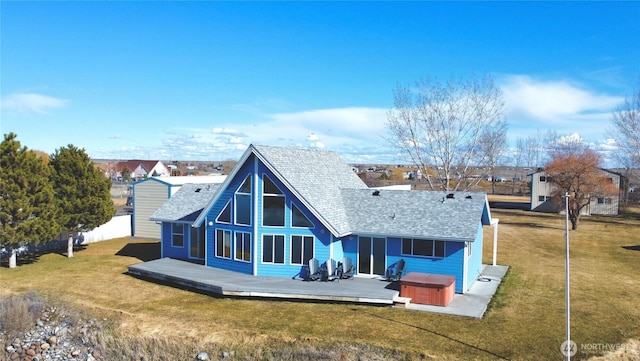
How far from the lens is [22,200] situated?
2216 cm

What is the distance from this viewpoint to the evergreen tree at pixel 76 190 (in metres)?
25.0

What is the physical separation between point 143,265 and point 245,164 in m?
7.13

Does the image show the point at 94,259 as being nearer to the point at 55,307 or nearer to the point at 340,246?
the point at 55,307

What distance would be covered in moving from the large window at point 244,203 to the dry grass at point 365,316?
3.79m

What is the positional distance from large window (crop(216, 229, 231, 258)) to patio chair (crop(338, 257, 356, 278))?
5.22 meters

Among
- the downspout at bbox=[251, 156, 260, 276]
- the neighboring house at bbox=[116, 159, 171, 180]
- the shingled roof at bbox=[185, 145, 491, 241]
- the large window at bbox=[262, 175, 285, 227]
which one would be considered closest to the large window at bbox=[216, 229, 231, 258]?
the shingled roof at bbox=[185, 145, 491, 241]

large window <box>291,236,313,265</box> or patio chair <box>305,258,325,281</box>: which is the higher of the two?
large window <box>291,236,313,265</box>

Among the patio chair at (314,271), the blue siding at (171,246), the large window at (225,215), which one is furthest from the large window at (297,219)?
the blue siding at (171,246)

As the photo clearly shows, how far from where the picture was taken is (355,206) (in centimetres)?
2262

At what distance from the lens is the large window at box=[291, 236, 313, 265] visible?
66.9 ft

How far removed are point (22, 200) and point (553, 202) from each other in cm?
4725

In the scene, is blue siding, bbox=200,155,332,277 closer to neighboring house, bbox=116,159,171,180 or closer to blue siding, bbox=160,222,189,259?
blue siding, bbox=160,222,189,259

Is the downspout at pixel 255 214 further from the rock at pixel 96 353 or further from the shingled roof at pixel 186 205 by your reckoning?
the rock at pixel 96 353

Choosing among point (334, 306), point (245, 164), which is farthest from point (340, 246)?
point (245, 164)
